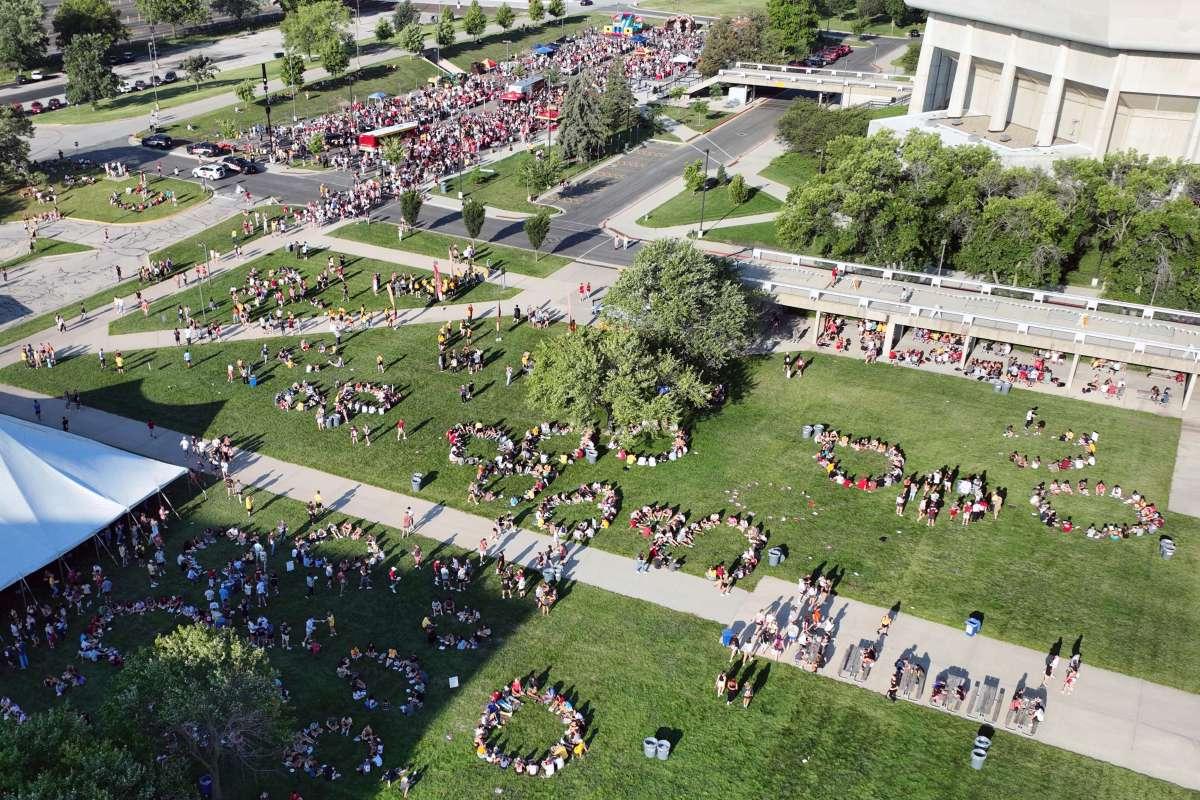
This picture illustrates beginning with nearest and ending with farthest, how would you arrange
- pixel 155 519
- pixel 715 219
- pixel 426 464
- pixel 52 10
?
pixel 155 519 < pixel 426 464 < pixel 715 219 < pixel 52 10

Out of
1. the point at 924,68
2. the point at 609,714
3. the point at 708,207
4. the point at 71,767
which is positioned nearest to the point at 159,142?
the point at 708,207

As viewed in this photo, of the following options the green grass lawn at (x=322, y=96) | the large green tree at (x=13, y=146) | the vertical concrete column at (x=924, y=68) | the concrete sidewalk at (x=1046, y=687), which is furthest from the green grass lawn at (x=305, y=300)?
the vertical concrete column at (x=924, y=68)

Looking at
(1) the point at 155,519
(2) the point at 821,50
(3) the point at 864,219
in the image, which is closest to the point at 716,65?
(2) the point at 821,50

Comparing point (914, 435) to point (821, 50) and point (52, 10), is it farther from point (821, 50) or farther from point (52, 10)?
point (52, 10)

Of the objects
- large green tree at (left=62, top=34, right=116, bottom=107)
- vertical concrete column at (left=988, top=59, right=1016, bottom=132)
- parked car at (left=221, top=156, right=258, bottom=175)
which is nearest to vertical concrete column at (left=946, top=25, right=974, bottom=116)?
vertical concrete column at (left=988, top=59, right=1016, bottom=132)

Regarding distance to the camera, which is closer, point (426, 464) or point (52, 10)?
point (426, 464)
